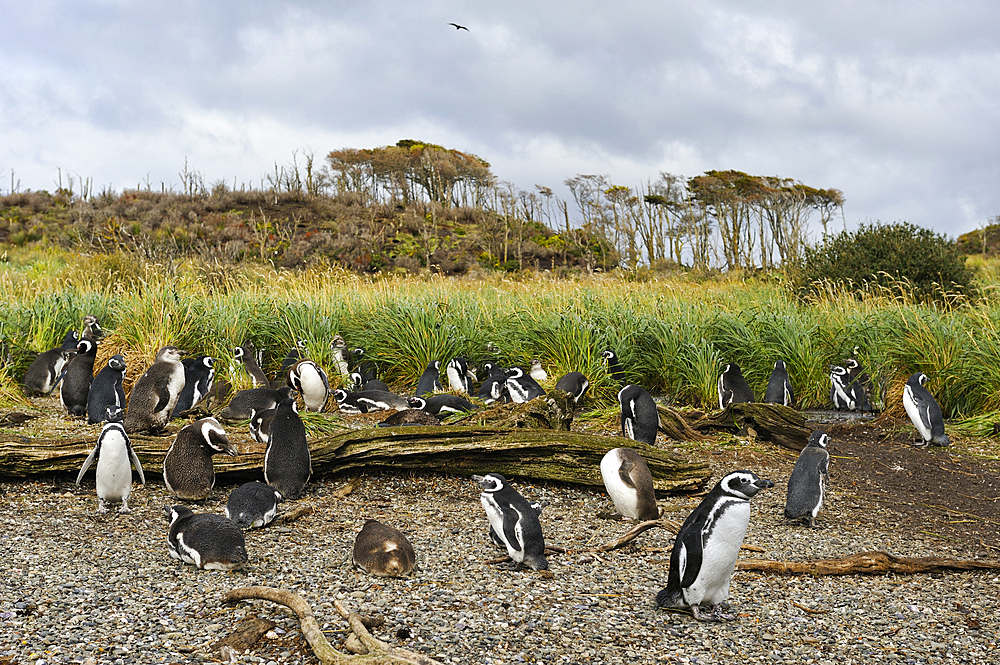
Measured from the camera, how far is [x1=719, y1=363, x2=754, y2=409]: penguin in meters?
7.49

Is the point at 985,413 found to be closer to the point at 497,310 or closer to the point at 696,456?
the point at 696,456

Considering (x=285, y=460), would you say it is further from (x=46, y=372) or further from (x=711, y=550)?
(x=46, y=372)

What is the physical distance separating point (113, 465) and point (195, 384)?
2653mm

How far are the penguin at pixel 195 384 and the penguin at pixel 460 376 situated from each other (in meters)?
2.59

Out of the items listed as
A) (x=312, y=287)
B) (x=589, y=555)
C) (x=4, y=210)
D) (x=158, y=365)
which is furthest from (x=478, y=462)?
(x=4, y=210)

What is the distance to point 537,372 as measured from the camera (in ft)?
28.2

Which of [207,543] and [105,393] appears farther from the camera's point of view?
[105,393]

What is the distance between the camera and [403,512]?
180 inches

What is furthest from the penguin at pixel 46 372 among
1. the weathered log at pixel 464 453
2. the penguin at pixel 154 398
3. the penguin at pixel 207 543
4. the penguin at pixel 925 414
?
the penguin at pixel 925 414

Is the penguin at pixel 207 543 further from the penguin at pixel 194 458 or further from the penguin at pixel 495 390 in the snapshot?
the penguin at pixel 495 390

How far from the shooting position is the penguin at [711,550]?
3021 millimetres

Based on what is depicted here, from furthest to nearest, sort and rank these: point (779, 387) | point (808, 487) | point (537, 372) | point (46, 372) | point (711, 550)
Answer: point (537, 372) < point (46, 372) < point (779, 387) < point (808, 487) < point (711, 550)

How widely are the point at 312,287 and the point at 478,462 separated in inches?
331

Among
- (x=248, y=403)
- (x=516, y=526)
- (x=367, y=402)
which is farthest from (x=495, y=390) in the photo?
(x=516, y=526)
